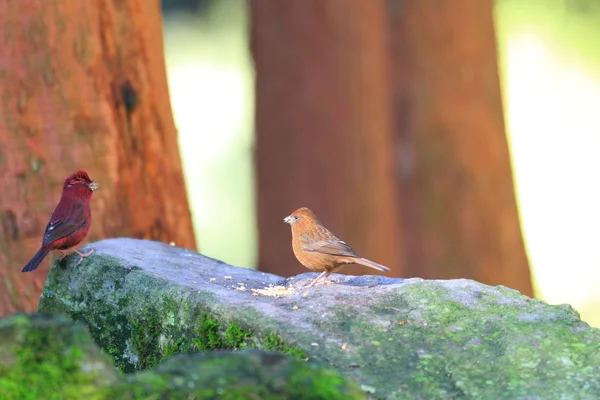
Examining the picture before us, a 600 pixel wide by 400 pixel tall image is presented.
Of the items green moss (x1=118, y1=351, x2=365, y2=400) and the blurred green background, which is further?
the blurred green background

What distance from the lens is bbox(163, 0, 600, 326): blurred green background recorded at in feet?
50.5

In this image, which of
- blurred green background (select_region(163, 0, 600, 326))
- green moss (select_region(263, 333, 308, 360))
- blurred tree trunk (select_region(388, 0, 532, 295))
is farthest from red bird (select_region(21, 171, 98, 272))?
blurred green background (select_region(163, 0, 600, 326))

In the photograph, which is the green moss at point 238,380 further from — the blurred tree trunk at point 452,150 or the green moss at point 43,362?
the blurred tree trunk at point 452,150

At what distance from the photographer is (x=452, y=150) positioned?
9.80 m

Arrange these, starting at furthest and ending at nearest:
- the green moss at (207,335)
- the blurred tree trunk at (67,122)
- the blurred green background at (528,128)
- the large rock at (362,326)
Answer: the blurred green background at (528,128) < the blurred tree trunk at (67,122) < the green moss at (207,335) < the large rock at (362,326)

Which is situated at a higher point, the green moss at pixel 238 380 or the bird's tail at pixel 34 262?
the bird's tail at pixel 34 262

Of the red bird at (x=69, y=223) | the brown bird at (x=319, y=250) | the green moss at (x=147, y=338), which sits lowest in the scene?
the green moss at (x=147, y=338)

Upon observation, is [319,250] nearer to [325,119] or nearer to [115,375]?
[115,375]

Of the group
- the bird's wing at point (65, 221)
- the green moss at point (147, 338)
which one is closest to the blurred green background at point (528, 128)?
the bird's wing at point (65, 221)

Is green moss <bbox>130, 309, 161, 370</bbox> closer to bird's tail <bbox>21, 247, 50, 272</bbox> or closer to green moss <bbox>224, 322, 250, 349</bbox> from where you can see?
green moss <bbox>224, 322, 250, 349</bbox>

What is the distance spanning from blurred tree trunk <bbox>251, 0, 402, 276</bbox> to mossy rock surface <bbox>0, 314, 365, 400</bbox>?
6.08 meters

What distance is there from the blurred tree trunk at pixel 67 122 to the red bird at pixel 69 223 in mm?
1192

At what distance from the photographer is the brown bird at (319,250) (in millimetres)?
5340

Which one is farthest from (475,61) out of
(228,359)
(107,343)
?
(228,359)
